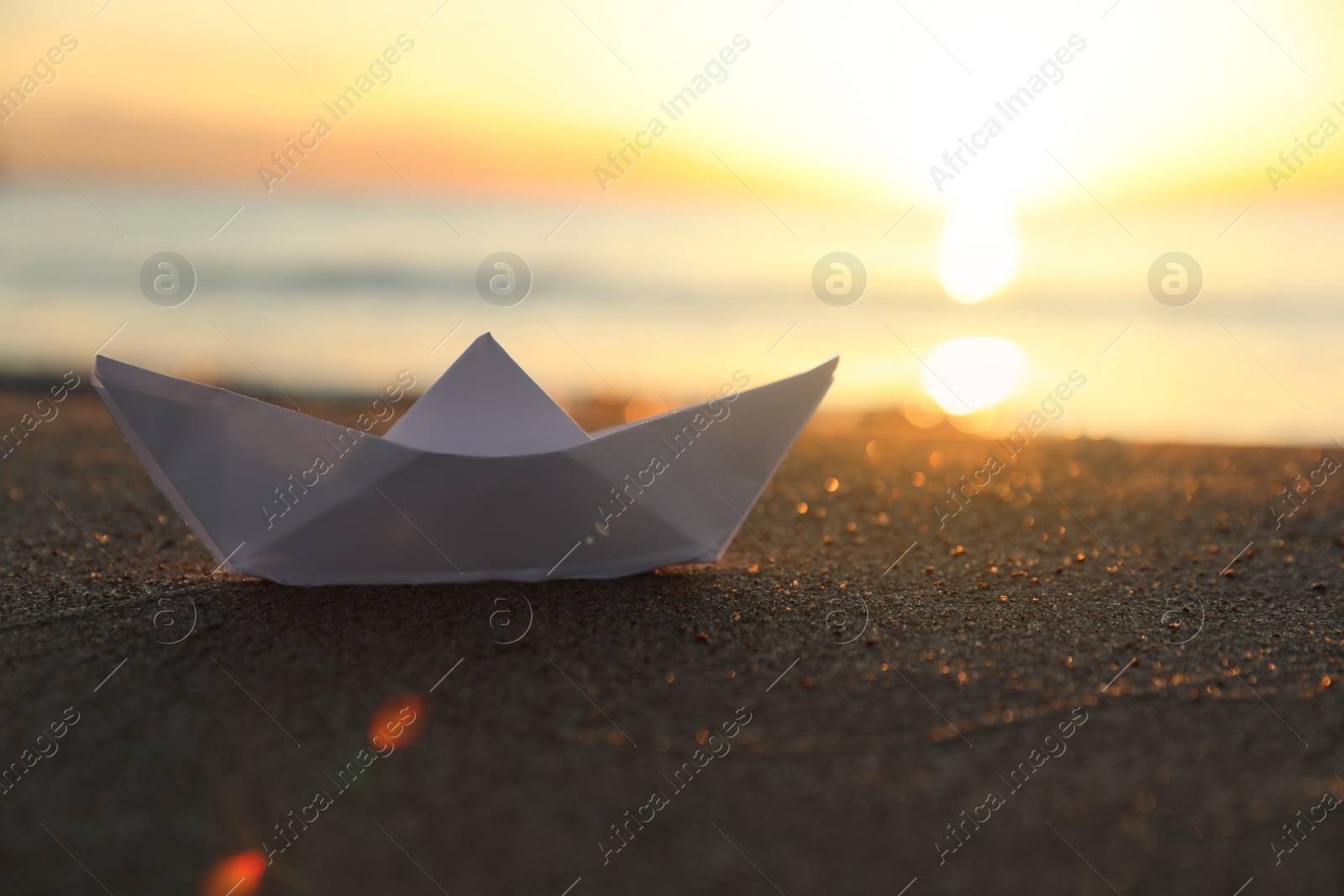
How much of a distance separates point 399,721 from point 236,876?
0.67 m

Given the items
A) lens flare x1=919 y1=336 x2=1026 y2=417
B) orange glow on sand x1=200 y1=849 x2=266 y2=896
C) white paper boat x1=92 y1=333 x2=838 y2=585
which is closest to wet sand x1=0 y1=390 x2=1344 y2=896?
orange glow on sand x1=200 y1=849 x2=266 y2=896

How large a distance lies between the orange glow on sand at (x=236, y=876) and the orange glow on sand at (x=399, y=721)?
0.50 metres

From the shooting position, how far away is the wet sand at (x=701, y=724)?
7.69ft

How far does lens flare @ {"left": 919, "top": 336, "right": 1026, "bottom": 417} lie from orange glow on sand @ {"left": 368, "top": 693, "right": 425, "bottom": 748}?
9.00m

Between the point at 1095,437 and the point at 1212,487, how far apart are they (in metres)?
2.55

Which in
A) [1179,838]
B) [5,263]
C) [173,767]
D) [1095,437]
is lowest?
[5,263]

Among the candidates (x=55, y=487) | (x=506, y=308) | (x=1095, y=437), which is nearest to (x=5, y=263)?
(x=506, y=308)

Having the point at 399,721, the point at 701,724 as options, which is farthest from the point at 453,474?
the point at 701,724

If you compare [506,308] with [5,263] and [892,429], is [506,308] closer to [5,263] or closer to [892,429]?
[5,263]

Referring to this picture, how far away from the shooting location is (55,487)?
18.9 feet

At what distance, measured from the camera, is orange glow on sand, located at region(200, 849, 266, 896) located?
2217 millimetres

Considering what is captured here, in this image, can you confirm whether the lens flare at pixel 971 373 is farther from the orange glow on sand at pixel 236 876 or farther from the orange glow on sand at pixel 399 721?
the orange glow on sand at pixel 236 876

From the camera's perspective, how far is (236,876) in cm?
225

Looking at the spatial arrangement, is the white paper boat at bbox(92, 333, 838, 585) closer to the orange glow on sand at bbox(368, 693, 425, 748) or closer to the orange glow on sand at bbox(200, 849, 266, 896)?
the orange glow on sand at bbox(368, 693, 425, 748)
